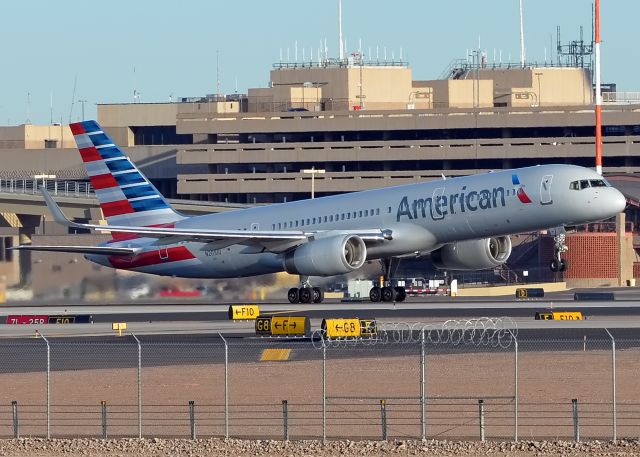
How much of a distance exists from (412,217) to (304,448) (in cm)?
3499

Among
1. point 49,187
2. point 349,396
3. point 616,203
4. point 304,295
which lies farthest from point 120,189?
point 49,187

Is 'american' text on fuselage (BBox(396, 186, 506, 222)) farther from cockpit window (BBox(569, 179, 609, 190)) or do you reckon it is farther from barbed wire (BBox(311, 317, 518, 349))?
barbed wire (BBox(311, 317, 518, 349))

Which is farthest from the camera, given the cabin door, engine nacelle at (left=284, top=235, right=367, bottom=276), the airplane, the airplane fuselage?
engine nacelle at (left=284, top=235, right=367, bottom=276)

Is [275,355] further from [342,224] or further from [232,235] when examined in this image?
[342,224]

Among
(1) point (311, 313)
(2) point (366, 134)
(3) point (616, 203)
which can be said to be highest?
(2) point (366, 134)

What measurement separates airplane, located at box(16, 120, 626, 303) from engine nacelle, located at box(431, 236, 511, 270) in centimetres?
4

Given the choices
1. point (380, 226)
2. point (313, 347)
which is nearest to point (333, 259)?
point (380, 226)

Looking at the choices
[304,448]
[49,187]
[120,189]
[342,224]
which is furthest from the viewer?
[49,187]

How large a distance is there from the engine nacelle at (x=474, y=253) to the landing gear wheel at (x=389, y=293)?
2.58 m

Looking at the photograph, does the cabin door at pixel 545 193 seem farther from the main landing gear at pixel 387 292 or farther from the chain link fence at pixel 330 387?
the chain link fence at pixel 330 387

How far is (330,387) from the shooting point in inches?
1544

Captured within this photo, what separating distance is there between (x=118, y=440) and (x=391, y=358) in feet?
46.4

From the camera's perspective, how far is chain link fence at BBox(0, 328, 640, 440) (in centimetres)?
3288

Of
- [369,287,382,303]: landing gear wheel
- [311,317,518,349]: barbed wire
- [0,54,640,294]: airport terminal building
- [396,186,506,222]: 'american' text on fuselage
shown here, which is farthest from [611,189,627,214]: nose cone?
[0,54,640,294]: airport terminal building
